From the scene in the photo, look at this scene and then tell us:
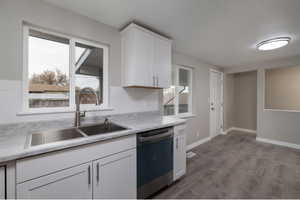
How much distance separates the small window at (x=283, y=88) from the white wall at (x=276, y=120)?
24 centimetres

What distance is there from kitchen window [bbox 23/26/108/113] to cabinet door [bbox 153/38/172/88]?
78cm

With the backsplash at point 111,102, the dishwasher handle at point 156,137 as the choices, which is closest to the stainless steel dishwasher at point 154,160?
the dishwasher handle at point 156,137

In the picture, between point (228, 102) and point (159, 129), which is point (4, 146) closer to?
point (159, 129)

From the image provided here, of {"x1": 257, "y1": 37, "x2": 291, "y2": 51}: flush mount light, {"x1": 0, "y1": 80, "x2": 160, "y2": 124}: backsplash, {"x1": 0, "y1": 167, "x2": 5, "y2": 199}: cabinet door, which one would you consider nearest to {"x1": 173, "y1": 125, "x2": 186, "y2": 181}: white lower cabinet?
{"x1": 0, "y1": 80, "x2": 160, "y2": 124}: backsplash

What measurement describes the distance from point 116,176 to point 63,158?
1.81ft

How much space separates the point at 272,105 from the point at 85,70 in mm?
5088

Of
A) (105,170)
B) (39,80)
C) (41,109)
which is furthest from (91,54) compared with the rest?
(105,170)

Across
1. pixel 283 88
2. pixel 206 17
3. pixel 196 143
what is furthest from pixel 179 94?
pixel 283 88

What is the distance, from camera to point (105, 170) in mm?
1217

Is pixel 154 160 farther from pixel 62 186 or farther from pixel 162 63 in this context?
pixel 162 63

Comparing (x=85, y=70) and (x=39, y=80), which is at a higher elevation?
(x=85, y=70)

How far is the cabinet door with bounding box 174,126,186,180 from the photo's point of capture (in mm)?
1860

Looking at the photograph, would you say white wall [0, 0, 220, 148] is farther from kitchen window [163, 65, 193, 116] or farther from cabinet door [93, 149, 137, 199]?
cabinet door [93, 149, 137, 199]

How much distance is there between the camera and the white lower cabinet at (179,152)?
1858mm
